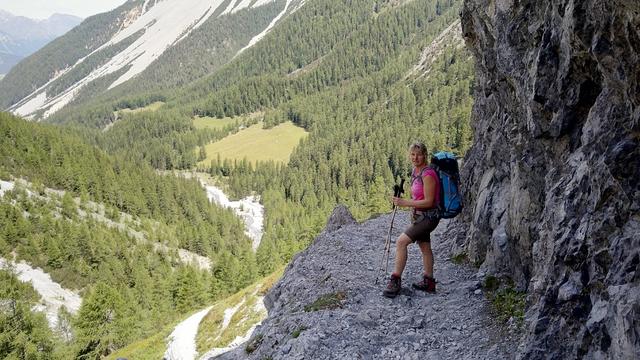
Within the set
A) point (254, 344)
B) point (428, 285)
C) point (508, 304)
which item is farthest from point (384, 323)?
point (254, 344)

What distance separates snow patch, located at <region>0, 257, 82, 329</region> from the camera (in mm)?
107469

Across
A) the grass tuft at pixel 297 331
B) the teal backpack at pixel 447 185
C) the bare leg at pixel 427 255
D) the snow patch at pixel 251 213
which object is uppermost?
the teal backpack at pixel 447 185

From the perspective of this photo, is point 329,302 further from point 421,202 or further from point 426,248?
point 421,202

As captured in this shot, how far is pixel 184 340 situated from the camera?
57.7 metres

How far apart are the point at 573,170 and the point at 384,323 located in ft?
24.2

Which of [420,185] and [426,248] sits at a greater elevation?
[420,185]

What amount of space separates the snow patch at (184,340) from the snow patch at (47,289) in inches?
2236

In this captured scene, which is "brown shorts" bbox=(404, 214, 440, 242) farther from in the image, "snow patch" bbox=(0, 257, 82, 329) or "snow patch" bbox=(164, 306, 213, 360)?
"snow patch" bbox=(0, 257, 82, 329)

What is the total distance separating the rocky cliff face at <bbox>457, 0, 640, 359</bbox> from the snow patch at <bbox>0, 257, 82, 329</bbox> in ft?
375

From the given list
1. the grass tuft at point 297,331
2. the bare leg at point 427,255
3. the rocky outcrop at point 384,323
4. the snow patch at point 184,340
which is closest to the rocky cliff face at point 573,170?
the rocky outcrop at point 384,323

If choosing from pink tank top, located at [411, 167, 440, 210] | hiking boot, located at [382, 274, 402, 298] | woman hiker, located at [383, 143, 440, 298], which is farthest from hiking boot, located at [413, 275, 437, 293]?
pink tank top, located at [411, 167, 440, 210]

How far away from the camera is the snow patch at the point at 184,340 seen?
173 feet

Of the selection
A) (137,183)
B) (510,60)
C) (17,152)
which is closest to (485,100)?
(510,60)

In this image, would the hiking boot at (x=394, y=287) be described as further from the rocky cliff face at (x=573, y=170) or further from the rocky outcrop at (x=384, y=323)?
the rocky cliff face at (x=573, y=170)
